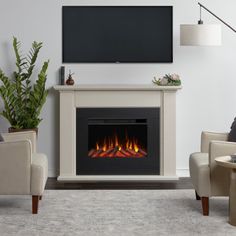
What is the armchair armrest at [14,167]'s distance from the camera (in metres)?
5.58

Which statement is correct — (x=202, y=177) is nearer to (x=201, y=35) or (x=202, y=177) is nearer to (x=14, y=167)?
(x=14, y=167)

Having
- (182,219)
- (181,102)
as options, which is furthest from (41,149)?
(182,219)

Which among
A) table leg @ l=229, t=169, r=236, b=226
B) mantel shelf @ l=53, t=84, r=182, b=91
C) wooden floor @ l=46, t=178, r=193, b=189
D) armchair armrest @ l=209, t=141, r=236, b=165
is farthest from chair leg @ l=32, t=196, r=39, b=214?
mantel shelf @ l=53, t=84, r=182, b=91

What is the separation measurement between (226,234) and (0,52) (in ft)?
12.7

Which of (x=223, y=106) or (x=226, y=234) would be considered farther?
(x=223, y=106)

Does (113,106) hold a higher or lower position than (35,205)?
higher

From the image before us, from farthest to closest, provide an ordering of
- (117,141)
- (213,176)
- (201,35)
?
(117,141)
(201,35)
(213,176)

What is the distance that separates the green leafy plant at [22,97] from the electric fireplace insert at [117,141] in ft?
1.60

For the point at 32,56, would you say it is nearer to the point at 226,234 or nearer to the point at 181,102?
the point at 181,102

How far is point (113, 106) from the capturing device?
24.5 feet

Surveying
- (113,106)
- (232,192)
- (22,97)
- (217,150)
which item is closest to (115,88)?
(113,106)

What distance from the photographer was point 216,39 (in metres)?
7.11

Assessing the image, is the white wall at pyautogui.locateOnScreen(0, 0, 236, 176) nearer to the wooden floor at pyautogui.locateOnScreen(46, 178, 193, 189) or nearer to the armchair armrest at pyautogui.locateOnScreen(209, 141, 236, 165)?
the wooden floor at pyautogui.locateOnScreen(46, 178, 193, 189)

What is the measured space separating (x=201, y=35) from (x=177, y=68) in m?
0.75
